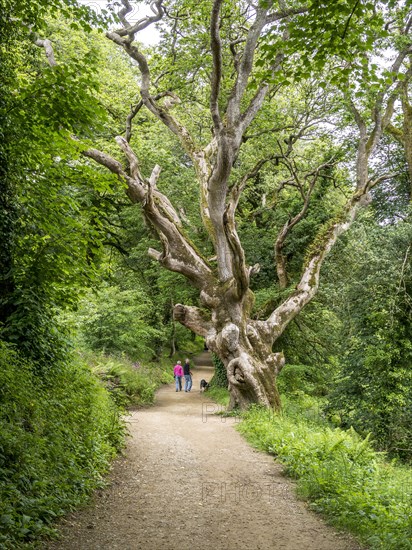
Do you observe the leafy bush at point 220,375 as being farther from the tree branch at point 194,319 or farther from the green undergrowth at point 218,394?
the tree branch at point 194,319

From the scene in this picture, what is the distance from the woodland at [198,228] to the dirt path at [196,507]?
1.59 feet

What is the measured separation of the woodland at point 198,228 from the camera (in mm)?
6297

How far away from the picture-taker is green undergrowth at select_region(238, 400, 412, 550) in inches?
196

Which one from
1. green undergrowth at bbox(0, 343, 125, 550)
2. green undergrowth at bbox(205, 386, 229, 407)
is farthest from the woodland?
green undergrowth at bbox(205, 386, 229, 407)

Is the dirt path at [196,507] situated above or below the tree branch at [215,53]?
below

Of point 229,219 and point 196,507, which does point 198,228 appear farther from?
point 196,507

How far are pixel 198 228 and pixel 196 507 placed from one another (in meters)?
14.8

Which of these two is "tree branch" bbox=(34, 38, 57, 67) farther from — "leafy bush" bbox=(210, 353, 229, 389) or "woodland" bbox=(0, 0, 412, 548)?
"leafy bush" bbox=(210, 353, 229, 389)

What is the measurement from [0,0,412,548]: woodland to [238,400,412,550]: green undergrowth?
191 centimetres

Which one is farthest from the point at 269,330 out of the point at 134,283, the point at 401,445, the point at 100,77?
the point at 100,77

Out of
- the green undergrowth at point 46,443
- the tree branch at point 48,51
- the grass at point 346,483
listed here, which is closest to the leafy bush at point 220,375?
the grass at point 346,483

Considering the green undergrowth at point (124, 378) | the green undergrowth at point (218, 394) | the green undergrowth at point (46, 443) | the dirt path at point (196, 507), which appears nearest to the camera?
the green undergrowth at point (46, 443)

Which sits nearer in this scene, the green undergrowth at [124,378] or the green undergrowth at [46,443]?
the green undergrowth at [46,443]

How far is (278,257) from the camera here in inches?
697
